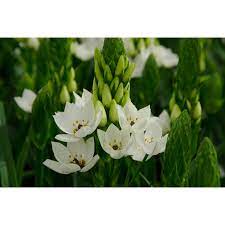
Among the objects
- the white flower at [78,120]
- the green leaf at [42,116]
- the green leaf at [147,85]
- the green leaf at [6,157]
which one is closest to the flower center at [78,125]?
the white flower at [78,120]

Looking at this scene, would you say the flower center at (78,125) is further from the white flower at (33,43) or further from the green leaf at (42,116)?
the white flower at (33,43)

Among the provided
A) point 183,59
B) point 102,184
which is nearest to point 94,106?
point 102,184

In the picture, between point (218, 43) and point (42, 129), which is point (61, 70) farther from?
point (218, 43)

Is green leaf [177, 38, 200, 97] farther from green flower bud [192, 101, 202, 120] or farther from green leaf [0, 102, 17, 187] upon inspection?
green leaf [0, 102, 17, 187]

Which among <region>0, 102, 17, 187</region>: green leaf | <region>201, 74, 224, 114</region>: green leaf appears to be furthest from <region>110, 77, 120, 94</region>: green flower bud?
<region>201, 74, 224, 114</region>: green leaf

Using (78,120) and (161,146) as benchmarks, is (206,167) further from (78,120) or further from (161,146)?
(78,120)
